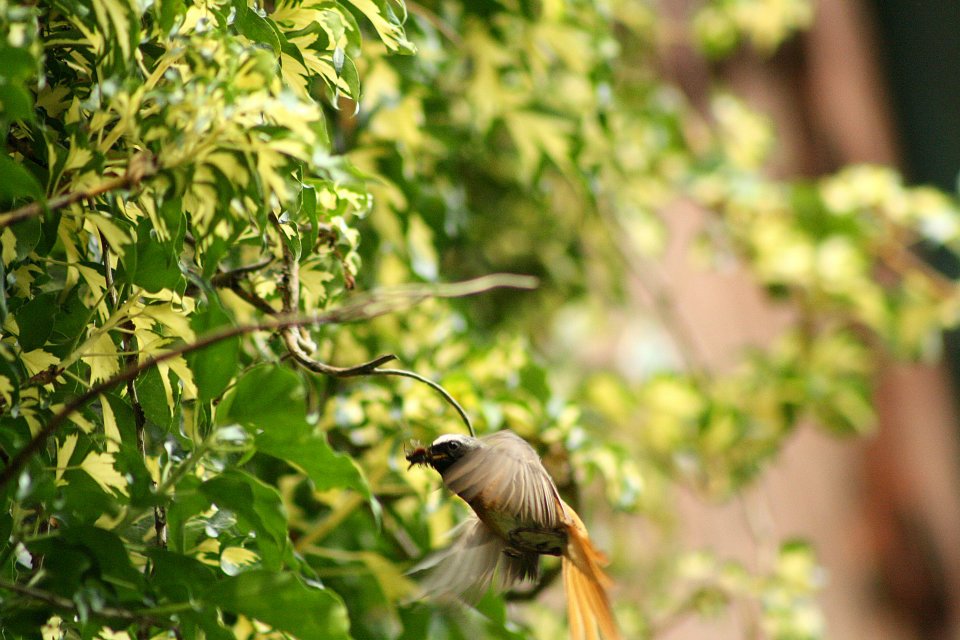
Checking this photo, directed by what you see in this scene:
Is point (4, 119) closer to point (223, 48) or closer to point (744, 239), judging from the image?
point (223, 48)

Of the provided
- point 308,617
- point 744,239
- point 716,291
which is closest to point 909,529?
point 716,291

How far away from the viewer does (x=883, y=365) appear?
205 cm

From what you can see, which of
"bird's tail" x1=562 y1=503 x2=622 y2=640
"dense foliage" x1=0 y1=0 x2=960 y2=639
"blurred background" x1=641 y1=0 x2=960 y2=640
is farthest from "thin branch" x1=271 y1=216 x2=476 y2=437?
"blurred background" x1=641 y1=0 x2=960 y2=640

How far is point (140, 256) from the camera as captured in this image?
1.59 ft

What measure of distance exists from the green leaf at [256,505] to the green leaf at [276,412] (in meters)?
0.02

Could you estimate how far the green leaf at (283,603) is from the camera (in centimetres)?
45

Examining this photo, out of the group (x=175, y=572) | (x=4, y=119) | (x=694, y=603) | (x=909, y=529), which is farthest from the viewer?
(x=909, y=529)

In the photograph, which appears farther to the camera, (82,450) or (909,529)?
(909,529)

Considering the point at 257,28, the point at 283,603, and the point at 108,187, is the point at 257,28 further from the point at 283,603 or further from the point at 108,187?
the point at 283,603

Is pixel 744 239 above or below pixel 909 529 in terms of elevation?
above

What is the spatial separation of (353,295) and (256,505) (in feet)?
0.98

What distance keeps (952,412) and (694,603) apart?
4.19ft

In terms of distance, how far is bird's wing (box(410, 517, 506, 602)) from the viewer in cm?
60

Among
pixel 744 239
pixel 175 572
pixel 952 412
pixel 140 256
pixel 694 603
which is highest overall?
pixel 140 256
